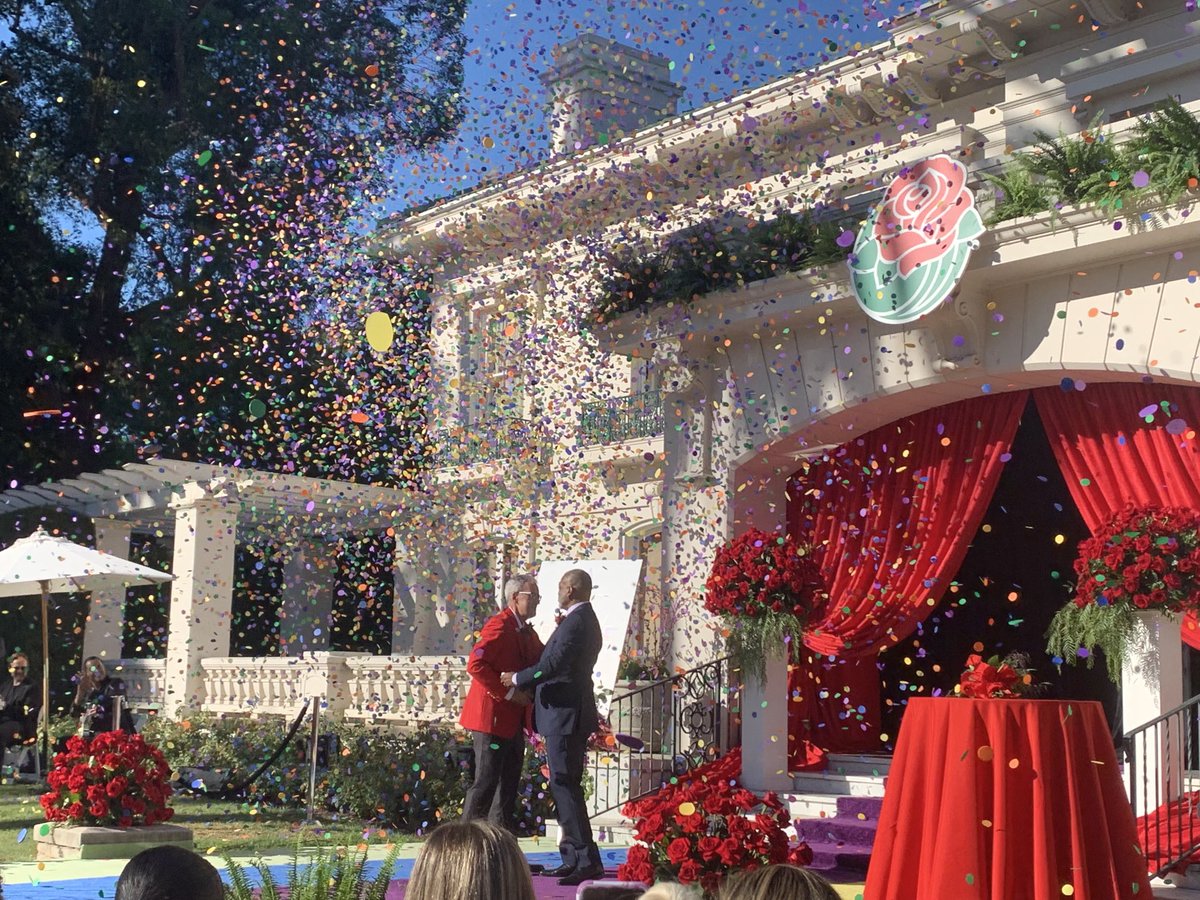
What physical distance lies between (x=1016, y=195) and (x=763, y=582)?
3.22 metres

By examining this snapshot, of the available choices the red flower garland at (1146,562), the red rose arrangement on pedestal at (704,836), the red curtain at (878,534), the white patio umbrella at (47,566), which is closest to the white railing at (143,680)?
the white patio umbrella at (47,566)

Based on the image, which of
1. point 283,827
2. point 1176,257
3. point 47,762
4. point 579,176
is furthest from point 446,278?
point 1176,257

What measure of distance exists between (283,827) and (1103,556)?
6.42 metres

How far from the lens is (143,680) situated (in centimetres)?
1633

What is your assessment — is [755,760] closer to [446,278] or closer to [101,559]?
[101,559]

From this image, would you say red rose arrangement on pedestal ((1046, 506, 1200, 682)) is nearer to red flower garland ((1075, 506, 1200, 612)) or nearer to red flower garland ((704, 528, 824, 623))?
red flower garland ((1075, 506, 1200, 612))

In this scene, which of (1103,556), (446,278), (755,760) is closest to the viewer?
(1103,556)

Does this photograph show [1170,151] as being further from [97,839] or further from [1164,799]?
[97,839]

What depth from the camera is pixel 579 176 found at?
15.6 m

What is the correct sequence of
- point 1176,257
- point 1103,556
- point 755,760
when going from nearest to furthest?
point 1103,556
point 1176,257
point 755,760

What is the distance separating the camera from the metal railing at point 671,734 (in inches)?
415

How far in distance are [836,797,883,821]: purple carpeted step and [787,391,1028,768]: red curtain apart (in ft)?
4.13

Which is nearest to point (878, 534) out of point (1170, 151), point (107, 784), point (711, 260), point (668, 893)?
point (711, 260)

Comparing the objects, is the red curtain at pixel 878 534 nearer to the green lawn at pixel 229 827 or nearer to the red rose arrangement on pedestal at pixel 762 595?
the red rose arrangement on pedestal at pixel 762 595
